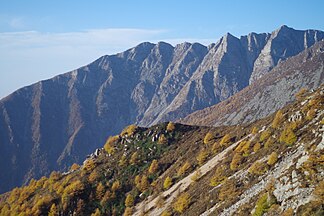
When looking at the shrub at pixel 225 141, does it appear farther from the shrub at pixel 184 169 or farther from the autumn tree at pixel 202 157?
the shrub at pixel 184 169

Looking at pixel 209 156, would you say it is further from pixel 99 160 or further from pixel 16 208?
pixel 16 208

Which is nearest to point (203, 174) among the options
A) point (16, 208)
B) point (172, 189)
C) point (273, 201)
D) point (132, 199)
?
point (172, 189)

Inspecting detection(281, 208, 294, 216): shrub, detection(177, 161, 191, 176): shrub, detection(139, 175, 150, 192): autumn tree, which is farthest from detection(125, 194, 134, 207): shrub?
detection(281, 208, 294, 216): shrub

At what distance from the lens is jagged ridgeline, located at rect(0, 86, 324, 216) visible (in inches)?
1946

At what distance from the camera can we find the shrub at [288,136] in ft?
232

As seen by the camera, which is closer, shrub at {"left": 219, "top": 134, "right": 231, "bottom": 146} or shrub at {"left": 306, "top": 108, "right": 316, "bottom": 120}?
shrub at {"left": 306, "top": 108, "right": 316, "bottom": 120}

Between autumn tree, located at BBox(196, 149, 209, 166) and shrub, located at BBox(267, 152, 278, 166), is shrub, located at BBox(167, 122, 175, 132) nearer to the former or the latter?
autumn tree, located at BBox(196, 149, 209, 166)

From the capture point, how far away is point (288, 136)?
241ft

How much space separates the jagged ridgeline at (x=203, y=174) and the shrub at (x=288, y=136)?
0.25m

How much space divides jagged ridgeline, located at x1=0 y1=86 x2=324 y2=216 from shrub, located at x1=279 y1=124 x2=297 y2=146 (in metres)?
0.25

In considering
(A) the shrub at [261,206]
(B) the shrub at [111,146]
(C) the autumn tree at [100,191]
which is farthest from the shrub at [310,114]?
(B) the shrub at [111,146]

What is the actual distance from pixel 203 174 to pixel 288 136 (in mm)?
29788

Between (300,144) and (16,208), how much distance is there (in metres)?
112

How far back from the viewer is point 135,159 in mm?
127188
